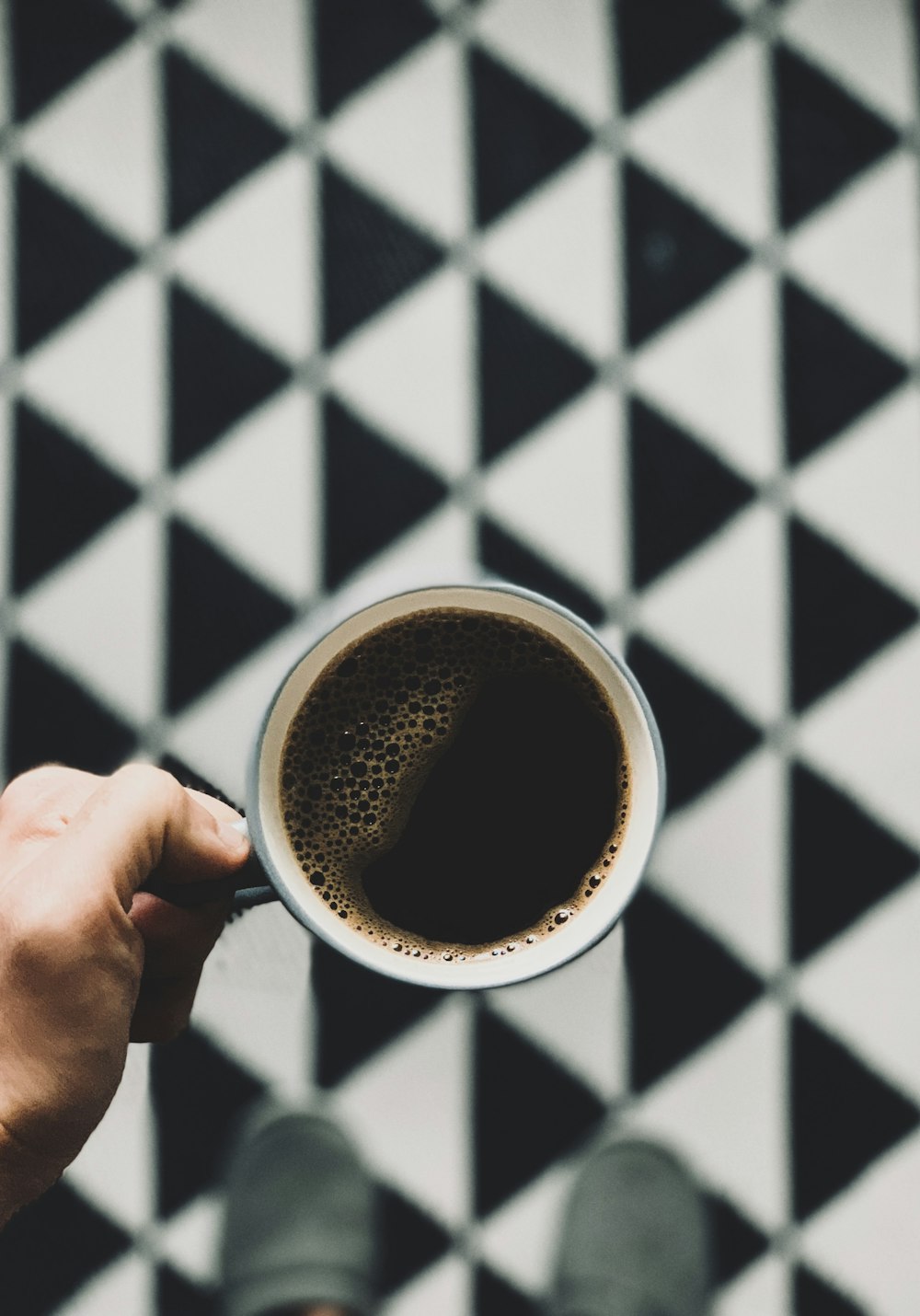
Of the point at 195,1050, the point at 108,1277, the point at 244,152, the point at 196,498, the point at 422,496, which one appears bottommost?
the point at 108,1277

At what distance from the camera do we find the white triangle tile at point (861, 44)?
89 centimetres

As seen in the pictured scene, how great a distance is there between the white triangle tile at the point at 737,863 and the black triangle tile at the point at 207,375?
46 centimetres

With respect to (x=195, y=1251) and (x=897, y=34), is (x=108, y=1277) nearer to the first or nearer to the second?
(x=195, y=1251)

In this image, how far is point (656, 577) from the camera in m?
0.85

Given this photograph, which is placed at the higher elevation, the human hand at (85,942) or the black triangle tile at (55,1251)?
the human hand at (85,942)

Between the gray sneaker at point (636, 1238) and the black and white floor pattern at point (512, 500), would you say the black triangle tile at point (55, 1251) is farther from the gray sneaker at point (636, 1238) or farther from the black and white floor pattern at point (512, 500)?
the gray sneaker at point (636, 1238)

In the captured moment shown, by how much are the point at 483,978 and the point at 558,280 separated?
0.61 meters

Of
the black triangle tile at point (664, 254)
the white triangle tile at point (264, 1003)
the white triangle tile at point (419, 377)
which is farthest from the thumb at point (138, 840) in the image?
the black triangle tile at point (664, 254)

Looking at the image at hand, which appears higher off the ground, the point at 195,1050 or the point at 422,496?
the point at 422,496

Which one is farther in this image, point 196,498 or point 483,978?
Result: point 196,498

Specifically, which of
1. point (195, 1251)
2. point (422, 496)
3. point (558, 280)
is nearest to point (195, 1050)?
point (195, 1251)

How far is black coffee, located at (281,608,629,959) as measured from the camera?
19.2 inches

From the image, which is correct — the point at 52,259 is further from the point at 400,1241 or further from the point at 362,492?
the point at 400,1241

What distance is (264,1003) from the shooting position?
830 millimetres
